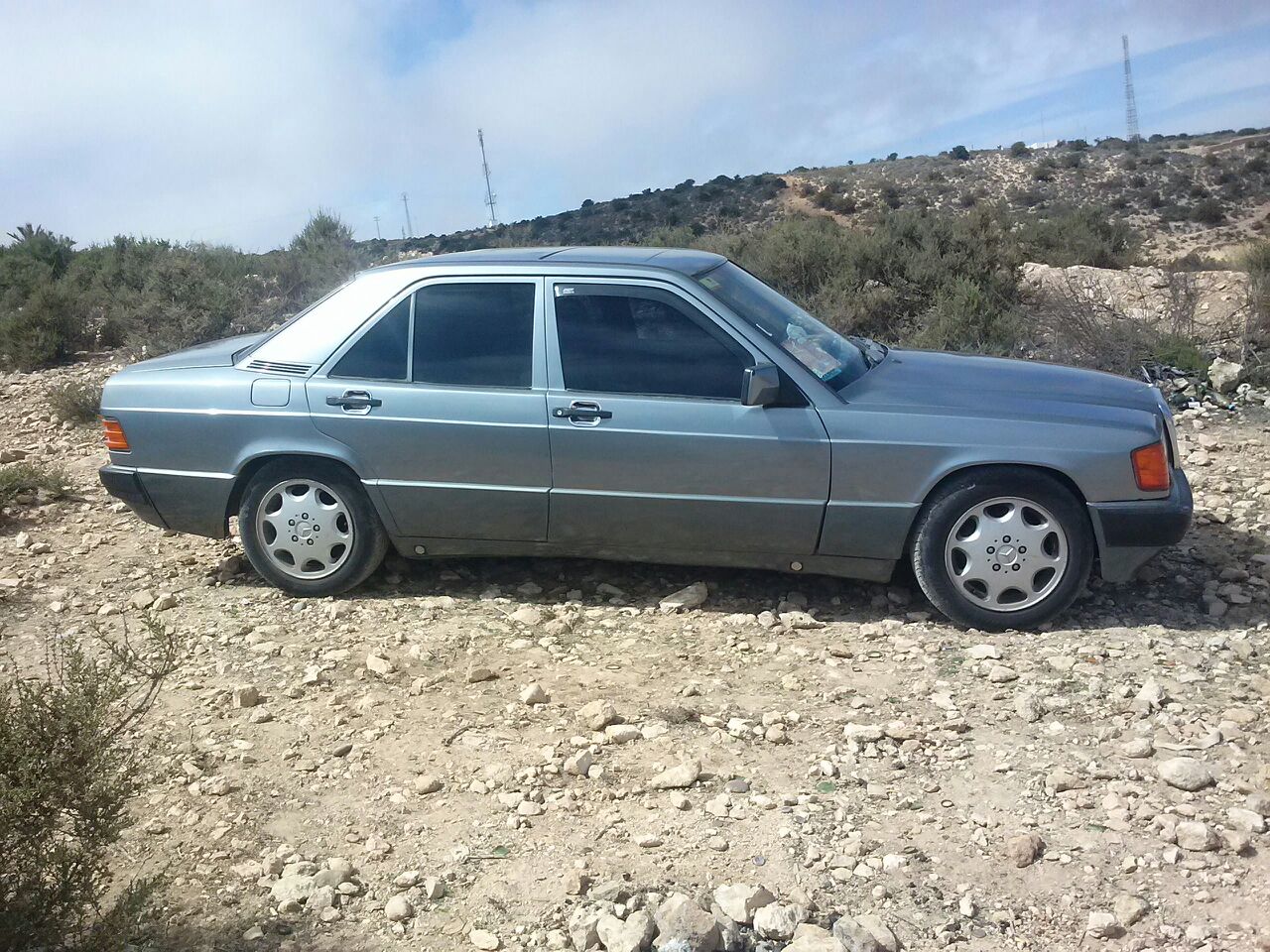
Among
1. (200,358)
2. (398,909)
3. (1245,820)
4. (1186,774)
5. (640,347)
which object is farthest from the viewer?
(200,358)

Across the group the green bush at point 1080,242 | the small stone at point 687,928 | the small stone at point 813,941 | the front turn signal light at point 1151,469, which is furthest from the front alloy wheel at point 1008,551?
the green bush at point 1080,242

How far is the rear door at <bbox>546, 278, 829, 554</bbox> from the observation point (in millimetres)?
4742

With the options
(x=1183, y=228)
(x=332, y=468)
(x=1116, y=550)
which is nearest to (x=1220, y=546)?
(x=1116, y=550)

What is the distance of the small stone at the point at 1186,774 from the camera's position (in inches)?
136

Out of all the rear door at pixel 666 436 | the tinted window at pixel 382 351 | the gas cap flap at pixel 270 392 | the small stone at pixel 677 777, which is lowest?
the small stone at pixel 677 777

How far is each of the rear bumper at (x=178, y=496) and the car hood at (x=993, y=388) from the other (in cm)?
307

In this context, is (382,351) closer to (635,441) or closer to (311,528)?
(311,528)

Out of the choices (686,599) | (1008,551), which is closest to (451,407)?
(686,599)

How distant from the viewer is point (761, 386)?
4621 mm

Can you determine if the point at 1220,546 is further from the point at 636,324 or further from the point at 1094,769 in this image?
the point at 636,324

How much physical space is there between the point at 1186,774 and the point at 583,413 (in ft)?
9.02

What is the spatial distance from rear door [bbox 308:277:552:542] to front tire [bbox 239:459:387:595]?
0.18 meters

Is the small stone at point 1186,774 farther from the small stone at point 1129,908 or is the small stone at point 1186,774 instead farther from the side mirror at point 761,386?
the side mirror at point 761,386

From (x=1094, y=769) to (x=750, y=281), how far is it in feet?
9.34
